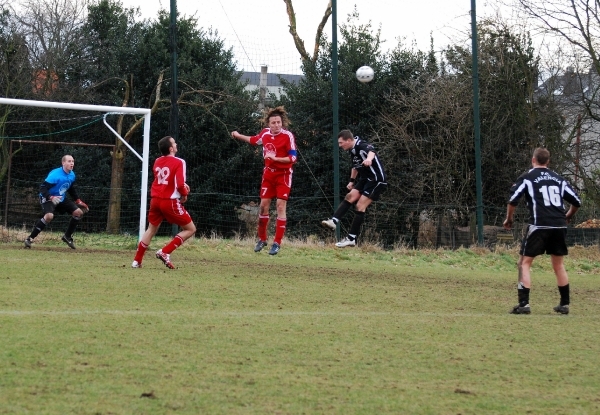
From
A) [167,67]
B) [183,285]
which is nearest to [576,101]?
[167,67]

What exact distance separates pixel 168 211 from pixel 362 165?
3.23 meters

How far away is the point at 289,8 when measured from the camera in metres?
21.2

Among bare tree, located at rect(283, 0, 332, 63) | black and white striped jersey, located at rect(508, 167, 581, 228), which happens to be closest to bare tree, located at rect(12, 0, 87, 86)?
bare tree, located at rect(283, 0, 332, 63)

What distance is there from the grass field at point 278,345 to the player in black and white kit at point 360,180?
1222mm

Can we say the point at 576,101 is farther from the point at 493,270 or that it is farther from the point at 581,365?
the point at 581,365

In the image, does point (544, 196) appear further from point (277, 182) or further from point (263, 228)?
point (263, 228)

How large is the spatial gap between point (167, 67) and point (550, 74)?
12198mm

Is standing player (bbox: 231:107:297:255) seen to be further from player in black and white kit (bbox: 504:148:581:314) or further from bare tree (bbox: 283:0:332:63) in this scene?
bare tree (bbox: 283:0:332:63)

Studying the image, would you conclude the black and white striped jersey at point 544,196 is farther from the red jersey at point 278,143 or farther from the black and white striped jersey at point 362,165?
the red jersey at point 278,143

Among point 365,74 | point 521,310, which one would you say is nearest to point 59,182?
point 365,74

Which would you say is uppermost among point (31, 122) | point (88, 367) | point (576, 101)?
point (576, 101)

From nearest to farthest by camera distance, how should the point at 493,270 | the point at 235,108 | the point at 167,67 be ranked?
the point at 493,270, the point at 235,108, the point at 167,67

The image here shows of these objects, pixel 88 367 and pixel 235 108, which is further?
pixel 235 108

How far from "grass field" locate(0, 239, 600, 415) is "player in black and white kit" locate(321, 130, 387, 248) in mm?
1222
